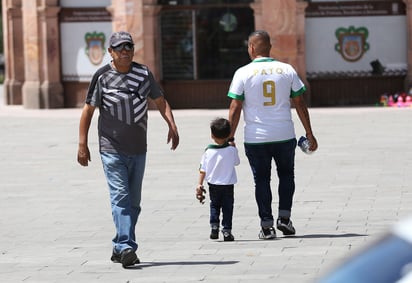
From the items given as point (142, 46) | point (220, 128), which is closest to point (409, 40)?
point (142, 46)

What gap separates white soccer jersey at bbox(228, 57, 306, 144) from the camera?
959 centimetres

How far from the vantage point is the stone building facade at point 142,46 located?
2738cm

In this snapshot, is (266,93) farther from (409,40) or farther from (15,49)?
(15,49)

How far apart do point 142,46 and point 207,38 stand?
1.42 metres

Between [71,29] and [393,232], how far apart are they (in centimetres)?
2682

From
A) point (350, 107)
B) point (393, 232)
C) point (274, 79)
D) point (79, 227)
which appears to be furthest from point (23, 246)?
point (350, 107)

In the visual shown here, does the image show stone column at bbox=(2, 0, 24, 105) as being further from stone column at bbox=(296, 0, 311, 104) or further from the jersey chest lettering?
the jersey chest lettering

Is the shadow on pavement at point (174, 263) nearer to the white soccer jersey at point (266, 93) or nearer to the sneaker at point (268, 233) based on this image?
the sneaker at point (268, 233)

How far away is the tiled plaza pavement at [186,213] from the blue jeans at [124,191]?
0.69ft

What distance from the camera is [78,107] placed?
29562 millimetres

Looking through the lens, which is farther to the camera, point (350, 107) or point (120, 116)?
point (350, 107)

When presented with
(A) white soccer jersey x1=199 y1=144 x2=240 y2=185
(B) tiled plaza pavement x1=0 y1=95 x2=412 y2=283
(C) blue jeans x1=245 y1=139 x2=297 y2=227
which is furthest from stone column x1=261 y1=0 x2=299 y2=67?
(A) white soccer jersey x1=199 y1=144 x2=240 y2=185

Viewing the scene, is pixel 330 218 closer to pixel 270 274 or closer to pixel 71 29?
pixel 270 274

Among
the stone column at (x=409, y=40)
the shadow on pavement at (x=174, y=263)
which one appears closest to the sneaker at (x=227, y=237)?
the shadow on pavement at (x=174, y=263)
